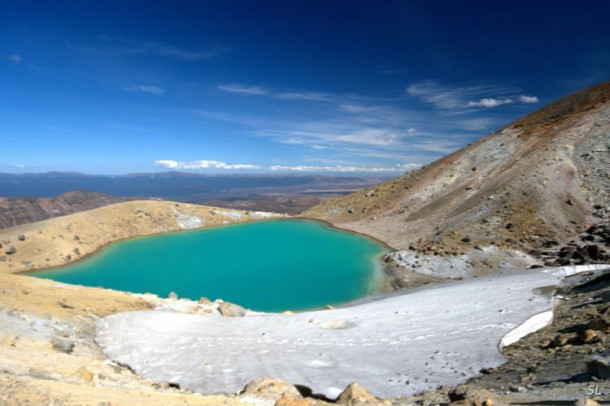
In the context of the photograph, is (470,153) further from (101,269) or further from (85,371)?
(85,371)

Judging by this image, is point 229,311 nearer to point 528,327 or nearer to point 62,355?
point 62,355

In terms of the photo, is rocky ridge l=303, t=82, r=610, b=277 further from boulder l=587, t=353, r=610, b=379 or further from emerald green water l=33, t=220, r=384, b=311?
boulder l=587, t=353, r=610, b=379

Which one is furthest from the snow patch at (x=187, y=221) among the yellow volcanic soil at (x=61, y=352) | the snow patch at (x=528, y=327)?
the snow patch at (x=528, y=327)

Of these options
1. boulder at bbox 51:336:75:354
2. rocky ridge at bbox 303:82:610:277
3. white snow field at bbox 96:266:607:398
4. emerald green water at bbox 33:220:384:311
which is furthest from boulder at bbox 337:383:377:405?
rocky ridge at bbox 303:82:610:277

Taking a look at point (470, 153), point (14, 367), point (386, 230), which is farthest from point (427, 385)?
point (470, 153)

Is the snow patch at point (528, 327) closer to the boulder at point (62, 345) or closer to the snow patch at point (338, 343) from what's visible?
the snow patch at point (338, 343)
